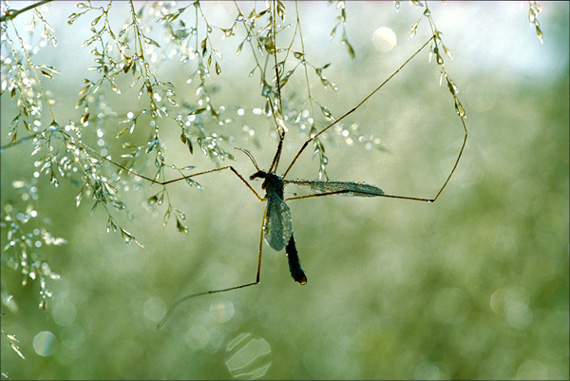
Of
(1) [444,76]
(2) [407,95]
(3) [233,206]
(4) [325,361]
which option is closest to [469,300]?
(4) [325,361]

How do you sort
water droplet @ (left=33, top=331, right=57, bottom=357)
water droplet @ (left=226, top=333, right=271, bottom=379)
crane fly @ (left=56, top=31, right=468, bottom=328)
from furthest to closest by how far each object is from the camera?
water droplet @ (left=226, top=333, right=271, bottom=379) < water droplet @ (left=33, top=331, right=57, bottom=357) < crane fly @ (left=56, top=31, right=468, bottom=328)

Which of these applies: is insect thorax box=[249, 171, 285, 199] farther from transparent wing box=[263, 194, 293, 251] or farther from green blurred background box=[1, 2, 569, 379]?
green blurred background box=[1, 2, 569, 379]

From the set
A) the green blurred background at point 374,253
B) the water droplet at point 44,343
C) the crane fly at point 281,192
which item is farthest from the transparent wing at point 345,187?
the water droplet at point 44,343

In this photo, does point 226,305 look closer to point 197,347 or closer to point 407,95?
point 197,347


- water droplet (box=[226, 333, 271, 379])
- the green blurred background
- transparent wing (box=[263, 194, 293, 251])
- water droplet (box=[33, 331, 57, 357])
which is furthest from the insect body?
water droplet (box=[33, 331, 57, 357])

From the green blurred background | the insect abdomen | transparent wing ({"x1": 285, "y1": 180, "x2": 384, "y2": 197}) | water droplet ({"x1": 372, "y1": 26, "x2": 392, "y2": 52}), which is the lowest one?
the insect abdomen

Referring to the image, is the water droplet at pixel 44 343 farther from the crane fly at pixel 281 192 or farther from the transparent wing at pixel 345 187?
the transparent wing at pixel 345 187

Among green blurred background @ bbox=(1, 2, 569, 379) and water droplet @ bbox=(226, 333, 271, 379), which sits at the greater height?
green blurred background @ bbox=(1, 2, 569, 379)
